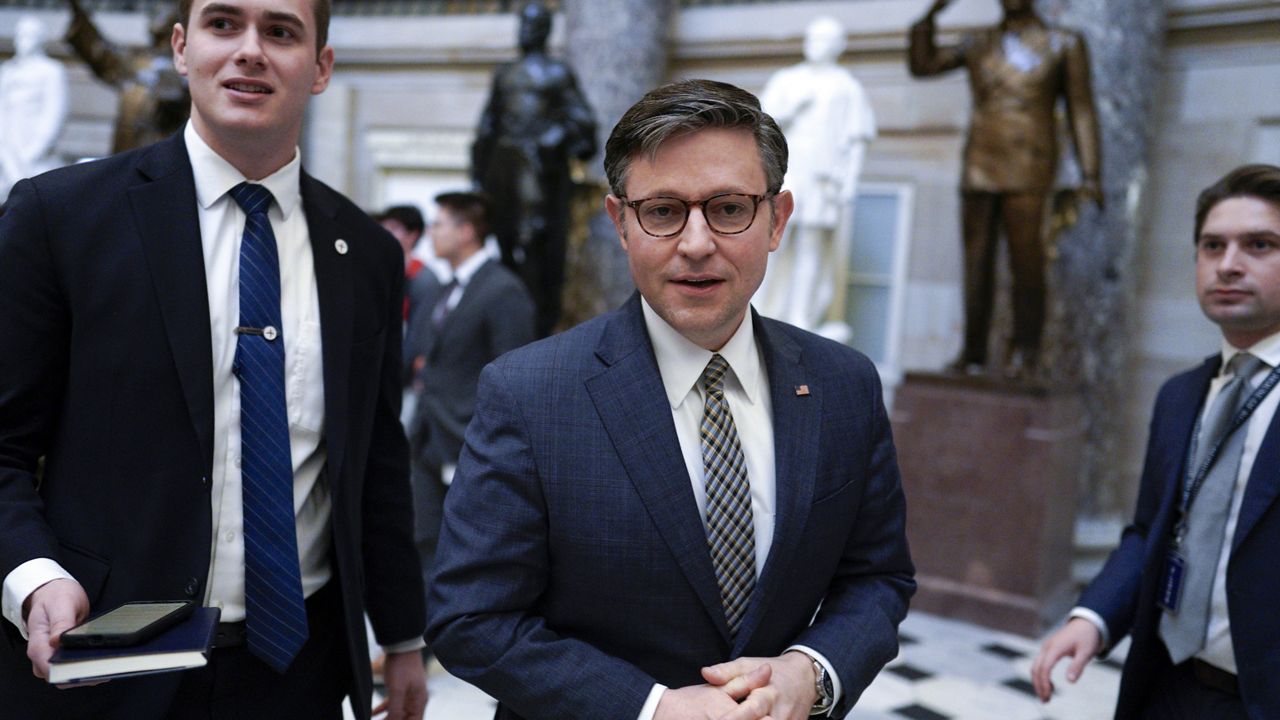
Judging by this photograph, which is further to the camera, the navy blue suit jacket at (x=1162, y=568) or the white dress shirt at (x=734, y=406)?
the navy blue suit jacket at (x=1162, y=568)

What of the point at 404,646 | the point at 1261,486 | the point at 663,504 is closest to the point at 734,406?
the point at 663,504

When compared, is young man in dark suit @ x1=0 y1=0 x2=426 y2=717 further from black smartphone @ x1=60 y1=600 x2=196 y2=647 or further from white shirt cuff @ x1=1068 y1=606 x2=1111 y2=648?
white shirt cuff @ x1=1068 y1=606 x2=1111 y2=648

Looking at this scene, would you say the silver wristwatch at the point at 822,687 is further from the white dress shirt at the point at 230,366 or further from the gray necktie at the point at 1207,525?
the gray necktie at the point at 1207,525

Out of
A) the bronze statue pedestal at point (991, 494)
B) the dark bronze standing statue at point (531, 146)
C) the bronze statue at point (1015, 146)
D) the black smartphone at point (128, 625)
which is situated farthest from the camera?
the dark bronze standing statue at point (531, 146)

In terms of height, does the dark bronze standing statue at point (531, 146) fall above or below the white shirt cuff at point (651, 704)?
above

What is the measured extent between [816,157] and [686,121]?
508 centimetres

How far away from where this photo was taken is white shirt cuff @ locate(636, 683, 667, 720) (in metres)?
1.32

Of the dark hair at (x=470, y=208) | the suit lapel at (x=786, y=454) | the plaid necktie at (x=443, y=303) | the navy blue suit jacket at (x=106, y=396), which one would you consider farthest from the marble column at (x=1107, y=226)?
the navy blue suit jacket at (x=106, y=396)

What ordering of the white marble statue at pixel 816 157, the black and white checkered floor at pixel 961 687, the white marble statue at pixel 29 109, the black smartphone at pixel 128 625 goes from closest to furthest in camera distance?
the black smartphone at pixel 128 625 → the black and white checkered floor at pixel 961 687 → the white marble statue at pixel 816 157 → the white marble statue at pixel 29 109

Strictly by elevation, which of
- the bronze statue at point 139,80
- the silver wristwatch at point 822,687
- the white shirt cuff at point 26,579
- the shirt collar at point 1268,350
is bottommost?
the silver wristwatch at point 822,687

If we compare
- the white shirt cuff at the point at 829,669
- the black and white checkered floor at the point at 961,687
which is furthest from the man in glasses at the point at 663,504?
the black and white checkered floor at the point at 961,687

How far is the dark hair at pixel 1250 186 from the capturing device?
220 cm

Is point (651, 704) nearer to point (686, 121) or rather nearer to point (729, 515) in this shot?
point (729, 515)

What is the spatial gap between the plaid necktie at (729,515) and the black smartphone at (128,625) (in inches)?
28.0
